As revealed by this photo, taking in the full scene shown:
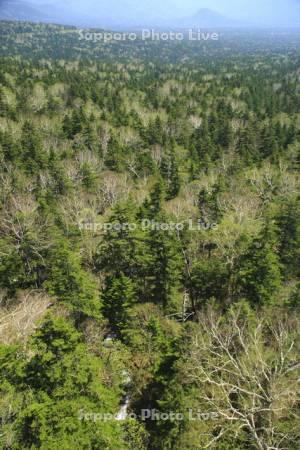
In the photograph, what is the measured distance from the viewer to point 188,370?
19719 mm

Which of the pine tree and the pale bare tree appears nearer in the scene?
the pale bare tree

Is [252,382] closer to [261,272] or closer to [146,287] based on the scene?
[261,272]

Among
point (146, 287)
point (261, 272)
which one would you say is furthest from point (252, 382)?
point (146, 287)

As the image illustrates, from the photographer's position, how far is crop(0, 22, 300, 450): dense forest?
1652 cm

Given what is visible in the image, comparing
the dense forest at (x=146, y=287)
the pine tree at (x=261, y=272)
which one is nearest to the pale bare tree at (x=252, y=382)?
the dense forest at (x=146, y=287)

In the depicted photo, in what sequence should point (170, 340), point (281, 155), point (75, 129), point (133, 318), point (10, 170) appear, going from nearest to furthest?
1. point (170, 340)
2. point (133, 318)
3. point (10, 170)
4. point (281, 155)
5. point (75, 129)

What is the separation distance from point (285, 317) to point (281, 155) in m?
37.2

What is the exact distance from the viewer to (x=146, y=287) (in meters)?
32.2

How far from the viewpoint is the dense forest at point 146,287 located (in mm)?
16516

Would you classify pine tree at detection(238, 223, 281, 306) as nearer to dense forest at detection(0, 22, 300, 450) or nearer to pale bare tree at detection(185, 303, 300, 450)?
dense forest at detection(0, 22, 300, 450)

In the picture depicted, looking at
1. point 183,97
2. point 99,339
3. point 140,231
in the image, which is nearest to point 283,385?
point 99,339

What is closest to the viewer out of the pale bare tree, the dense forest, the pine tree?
the dense forest

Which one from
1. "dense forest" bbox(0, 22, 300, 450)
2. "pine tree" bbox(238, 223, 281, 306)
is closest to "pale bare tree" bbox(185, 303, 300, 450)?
"dense forest" bbox(0, 22, 300, 450)

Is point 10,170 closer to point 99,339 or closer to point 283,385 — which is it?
point 99,339
